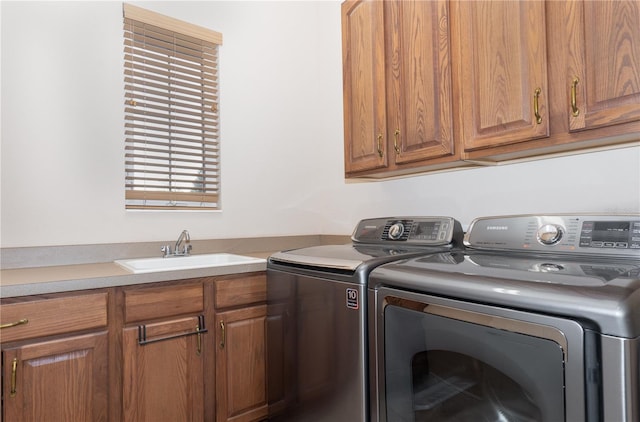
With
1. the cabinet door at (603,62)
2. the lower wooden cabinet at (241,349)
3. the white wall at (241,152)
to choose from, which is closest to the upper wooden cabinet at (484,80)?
the cabinet door at (603,62)

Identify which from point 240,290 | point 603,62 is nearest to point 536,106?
point 603,62

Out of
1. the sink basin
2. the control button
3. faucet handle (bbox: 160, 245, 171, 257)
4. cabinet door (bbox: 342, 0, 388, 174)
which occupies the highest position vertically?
cabinet door (bbox: 342, 0, 388, 174)

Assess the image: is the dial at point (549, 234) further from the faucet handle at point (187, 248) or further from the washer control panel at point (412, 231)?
the faucet handle at point (187, 248)

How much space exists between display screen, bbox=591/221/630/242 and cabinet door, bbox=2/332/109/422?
1736 mm

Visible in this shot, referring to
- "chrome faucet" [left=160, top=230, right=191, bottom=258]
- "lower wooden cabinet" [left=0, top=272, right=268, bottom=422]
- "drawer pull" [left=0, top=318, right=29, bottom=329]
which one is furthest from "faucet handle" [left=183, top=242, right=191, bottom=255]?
"drawer pull" [left=0, top=318, right=29, bottom=329]

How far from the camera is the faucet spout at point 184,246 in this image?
1986 millimetres

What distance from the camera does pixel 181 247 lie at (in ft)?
6.68

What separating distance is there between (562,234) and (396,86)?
3.13 feet

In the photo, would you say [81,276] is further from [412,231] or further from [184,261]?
[412,231]

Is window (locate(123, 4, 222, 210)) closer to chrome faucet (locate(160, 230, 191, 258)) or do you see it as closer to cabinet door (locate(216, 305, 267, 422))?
chrome faucet (locate(160, 230, 191, 258))

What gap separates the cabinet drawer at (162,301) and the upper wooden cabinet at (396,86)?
102 centimetres

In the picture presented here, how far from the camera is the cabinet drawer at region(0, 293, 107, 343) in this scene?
4.00ft

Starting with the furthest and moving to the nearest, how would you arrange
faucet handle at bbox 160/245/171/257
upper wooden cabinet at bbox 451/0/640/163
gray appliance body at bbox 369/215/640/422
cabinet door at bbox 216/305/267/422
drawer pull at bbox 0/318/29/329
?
faucet handle at bbox 160/245/171/257, cabinet door at bbox 216/305/267/422, drawer pull at bbox 0/318/29/329, upper wooden cabinet at bbox 451/0/640/163, gray appliance body at bbox 369/215/640/422

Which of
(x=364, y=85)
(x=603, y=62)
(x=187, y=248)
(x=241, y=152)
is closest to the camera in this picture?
(x=603, y=62)
